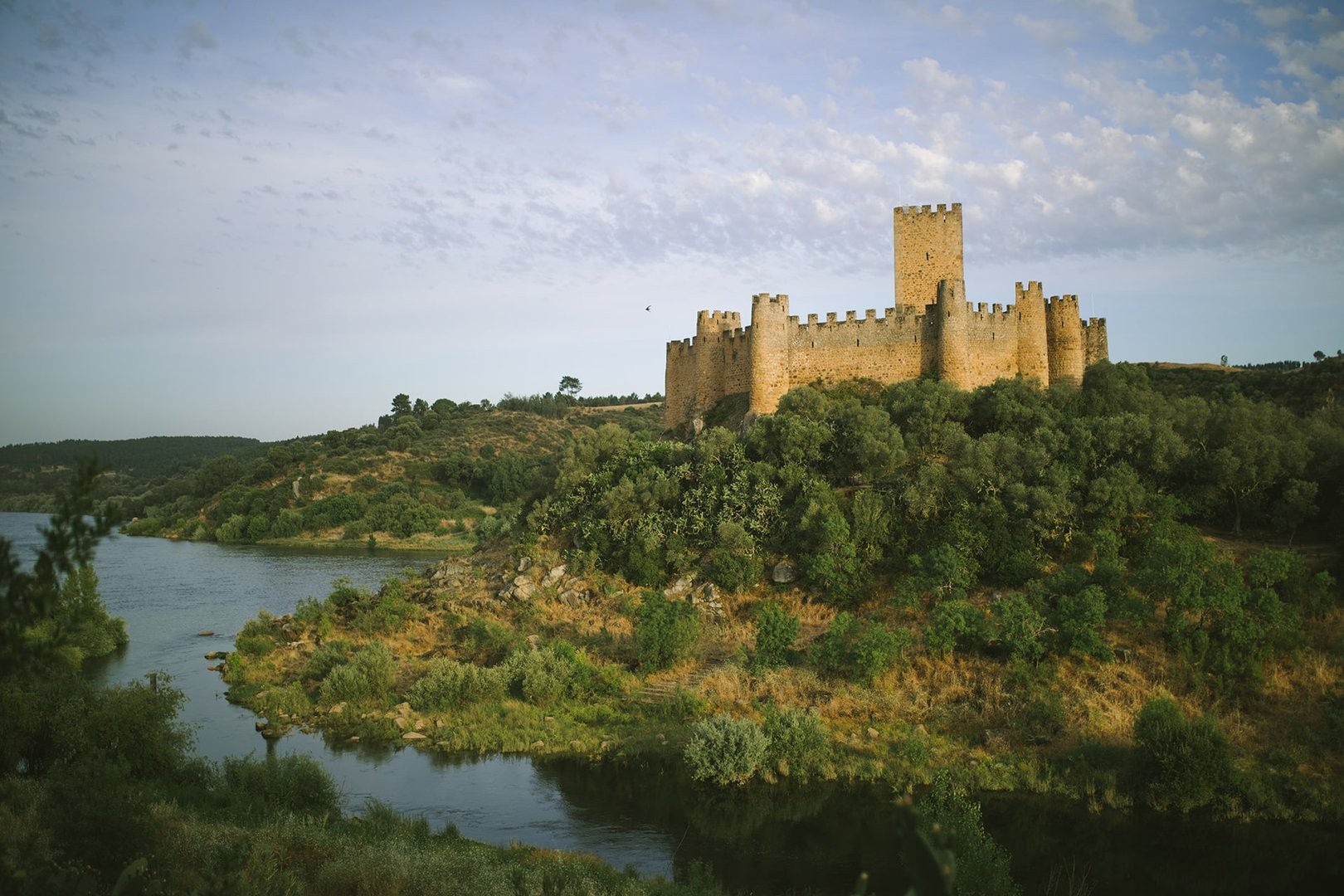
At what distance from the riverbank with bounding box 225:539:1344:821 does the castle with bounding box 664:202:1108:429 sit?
8321 mm

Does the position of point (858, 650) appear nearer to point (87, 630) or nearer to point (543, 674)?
A: point (543, 674)

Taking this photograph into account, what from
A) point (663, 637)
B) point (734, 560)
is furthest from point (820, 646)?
point (734, 560)

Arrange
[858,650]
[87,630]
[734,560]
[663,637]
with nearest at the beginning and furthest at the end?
[858,650], [663,637], [734,560], [87,630]

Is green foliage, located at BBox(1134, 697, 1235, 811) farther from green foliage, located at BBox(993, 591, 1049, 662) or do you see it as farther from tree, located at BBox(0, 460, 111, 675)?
tree, located at BBox(0, 460, 111, 675)

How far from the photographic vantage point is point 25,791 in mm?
11734

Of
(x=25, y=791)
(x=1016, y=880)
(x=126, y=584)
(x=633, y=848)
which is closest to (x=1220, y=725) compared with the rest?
(x=1016, y=880)

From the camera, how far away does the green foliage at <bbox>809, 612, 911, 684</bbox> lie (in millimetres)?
18719

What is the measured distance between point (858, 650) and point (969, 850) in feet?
25.1

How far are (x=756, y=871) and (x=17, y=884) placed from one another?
9.14 meters

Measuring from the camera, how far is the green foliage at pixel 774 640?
65.4ft

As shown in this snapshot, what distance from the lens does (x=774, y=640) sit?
2011 centimetres

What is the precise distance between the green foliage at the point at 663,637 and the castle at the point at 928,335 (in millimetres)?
9047

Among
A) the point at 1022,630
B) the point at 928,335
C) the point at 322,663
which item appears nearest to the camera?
the point at 1022,630

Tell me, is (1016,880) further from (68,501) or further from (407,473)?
(407,473)
